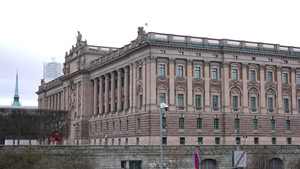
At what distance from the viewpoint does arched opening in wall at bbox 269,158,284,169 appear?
6932cm

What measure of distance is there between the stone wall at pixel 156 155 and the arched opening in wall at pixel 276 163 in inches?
16.5

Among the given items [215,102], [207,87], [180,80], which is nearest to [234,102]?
[215,102]

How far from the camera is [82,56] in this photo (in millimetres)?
119562

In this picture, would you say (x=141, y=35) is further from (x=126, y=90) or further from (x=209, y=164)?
(x=209, y=164)

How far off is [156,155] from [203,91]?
26.8m

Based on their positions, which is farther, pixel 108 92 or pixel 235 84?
pixel 108 92

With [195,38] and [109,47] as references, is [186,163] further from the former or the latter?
[109,47]

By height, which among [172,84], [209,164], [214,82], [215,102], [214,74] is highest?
[214,74]

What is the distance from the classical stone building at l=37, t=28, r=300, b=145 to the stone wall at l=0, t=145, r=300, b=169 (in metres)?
18.0

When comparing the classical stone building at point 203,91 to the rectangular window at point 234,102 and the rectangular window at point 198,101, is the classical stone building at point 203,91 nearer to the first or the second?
the rectangular window at point 198,101

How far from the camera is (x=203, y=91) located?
89.2 m

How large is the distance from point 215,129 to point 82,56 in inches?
1727

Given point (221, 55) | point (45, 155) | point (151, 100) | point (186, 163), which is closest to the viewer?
point (45, 155)

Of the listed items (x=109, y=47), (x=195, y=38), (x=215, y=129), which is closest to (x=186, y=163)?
(x=215, y=129)
